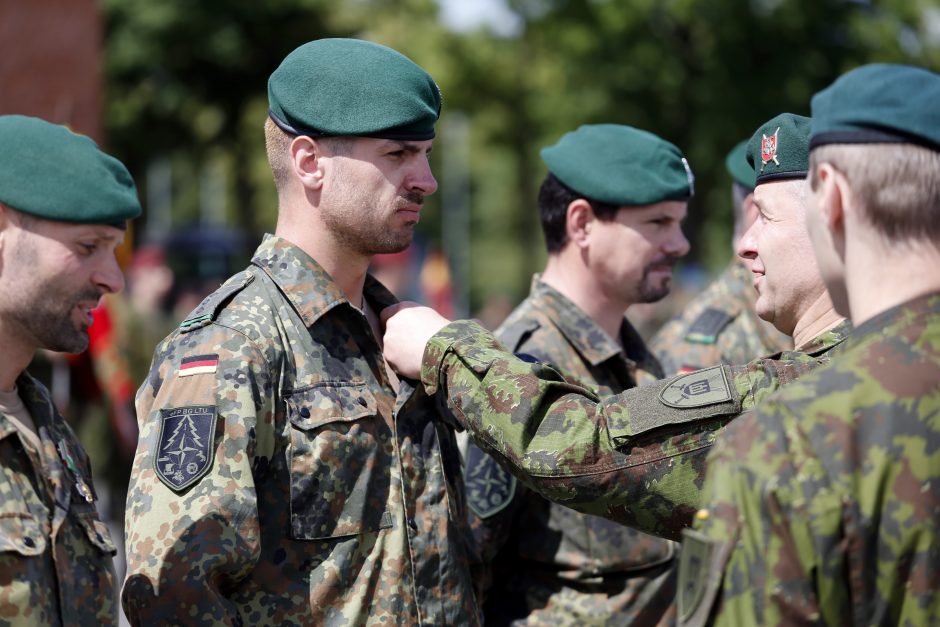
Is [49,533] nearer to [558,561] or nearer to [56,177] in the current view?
[56,177]

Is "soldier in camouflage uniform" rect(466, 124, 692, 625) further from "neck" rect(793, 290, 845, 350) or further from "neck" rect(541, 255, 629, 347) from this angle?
"neck" rect(793, 290, 845, 350)

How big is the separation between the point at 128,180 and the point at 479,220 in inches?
1745

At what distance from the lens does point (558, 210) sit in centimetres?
462

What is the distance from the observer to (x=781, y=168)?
3.18m

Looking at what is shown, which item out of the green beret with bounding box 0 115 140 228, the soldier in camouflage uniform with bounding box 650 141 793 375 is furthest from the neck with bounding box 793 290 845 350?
the soldier in camouflage uniform with bounding box 650 141 793 375

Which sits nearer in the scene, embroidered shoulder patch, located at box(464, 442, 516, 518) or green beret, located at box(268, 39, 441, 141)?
green beret, located at box(268, 39, 441, 141)

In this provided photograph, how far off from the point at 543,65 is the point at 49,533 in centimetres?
2461

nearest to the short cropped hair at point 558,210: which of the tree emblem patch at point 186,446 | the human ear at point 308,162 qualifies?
the human ear at point 308,162

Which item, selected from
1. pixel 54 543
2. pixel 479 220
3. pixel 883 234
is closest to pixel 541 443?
pixel 883 234

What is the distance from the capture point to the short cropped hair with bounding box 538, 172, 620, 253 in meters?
4.54

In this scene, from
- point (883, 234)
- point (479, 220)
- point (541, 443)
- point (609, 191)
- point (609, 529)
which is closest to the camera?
point (883, 234)

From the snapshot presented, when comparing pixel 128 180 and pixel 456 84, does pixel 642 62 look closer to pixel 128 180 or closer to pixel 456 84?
pixel 456 84

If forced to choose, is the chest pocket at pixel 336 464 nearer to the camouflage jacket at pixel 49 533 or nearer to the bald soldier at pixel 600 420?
the bald soldier at pixel 600 420

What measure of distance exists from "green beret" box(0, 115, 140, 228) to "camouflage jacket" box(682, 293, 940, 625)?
1956 mm
